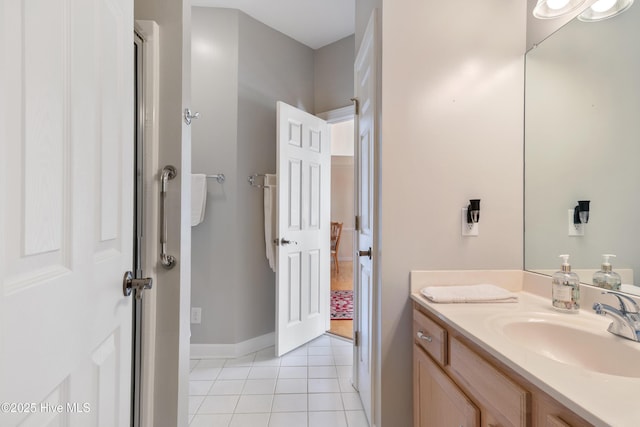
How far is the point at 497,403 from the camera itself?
737mm

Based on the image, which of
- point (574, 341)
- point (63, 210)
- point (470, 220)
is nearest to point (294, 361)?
point (470, 220)

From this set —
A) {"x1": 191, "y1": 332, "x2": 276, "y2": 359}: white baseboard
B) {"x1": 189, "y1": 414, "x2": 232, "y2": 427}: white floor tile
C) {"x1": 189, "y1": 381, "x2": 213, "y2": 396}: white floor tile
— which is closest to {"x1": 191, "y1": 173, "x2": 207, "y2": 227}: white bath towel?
{"x1": 191, "y1": 332, "x2": 276, "y2": 359}: white baseboard

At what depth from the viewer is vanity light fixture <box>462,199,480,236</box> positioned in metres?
1.31

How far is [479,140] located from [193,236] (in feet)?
6.93

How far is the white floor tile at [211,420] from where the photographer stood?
5.27 ft

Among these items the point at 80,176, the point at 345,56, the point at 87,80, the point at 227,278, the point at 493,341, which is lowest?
the point at 227,278

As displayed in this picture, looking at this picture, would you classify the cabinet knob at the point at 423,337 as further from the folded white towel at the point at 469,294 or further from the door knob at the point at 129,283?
the door knob at the point at 129,283

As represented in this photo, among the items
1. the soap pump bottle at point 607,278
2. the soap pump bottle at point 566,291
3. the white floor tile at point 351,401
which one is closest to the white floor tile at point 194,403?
the white floor tile at point 351,401

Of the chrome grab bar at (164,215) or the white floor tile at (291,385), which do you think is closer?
the chrome grab bar at (164,215)

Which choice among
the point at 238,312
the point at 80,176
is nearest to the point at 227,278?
the point at 238,312

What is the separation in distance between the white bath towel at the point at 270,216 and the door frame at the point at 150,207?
1.24 m

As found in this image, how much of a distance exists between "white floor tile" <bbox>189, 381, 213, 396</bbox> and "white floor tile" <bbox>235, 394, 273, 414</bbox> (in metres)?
0.27

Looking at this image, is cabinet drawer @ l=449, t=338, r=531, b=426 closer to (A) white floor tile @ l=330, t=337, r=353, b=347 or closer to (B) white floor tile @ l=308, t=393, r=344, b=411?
(B) white floor tile @ l=308, t=393, r=344, b=411

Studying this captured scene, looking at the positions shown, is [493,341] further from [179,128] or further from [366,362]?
[179,128]
